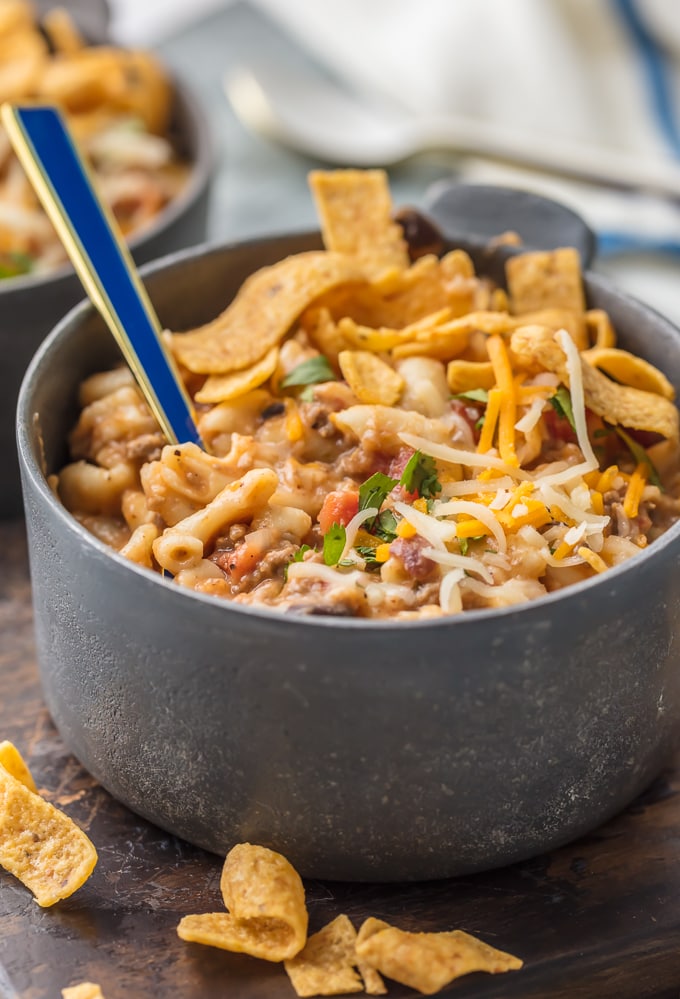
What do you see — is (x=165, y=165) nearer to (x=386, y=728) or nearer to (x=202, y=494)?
(x=202, y=494)

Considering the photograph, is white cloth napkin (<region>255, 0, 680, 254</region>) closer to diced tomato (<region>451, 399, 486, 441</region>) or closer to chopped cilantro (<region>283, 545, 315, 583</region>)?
diced tomato (<region>451, 399, 486, 441</region>)

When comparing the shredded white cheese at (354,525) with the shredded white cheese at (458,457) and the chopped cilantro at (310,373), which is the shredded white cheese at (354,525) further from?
the chopped cilantro at (310,373)

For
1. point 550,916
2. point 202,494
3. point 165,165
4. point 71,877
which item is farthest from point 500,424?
point 165,165

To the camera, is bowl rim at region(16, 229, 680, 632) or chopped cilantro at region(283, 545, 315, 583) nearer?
bowl rim at region(16, 229, 680, 632)

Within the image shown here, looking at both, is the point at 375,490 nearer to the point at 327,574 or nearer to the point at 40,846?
the point at 327,574

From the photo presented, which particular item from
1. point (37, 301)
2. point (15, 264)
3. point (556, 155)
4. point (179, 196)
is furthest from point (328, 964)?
point (556, 155)

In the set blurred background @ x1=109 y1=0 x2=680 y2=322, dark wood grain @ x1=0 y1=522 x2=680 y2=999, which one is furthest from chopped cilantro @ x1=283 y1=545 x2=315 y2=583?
blurred background @ x1=109 y1=0 x2=680 y2=322
